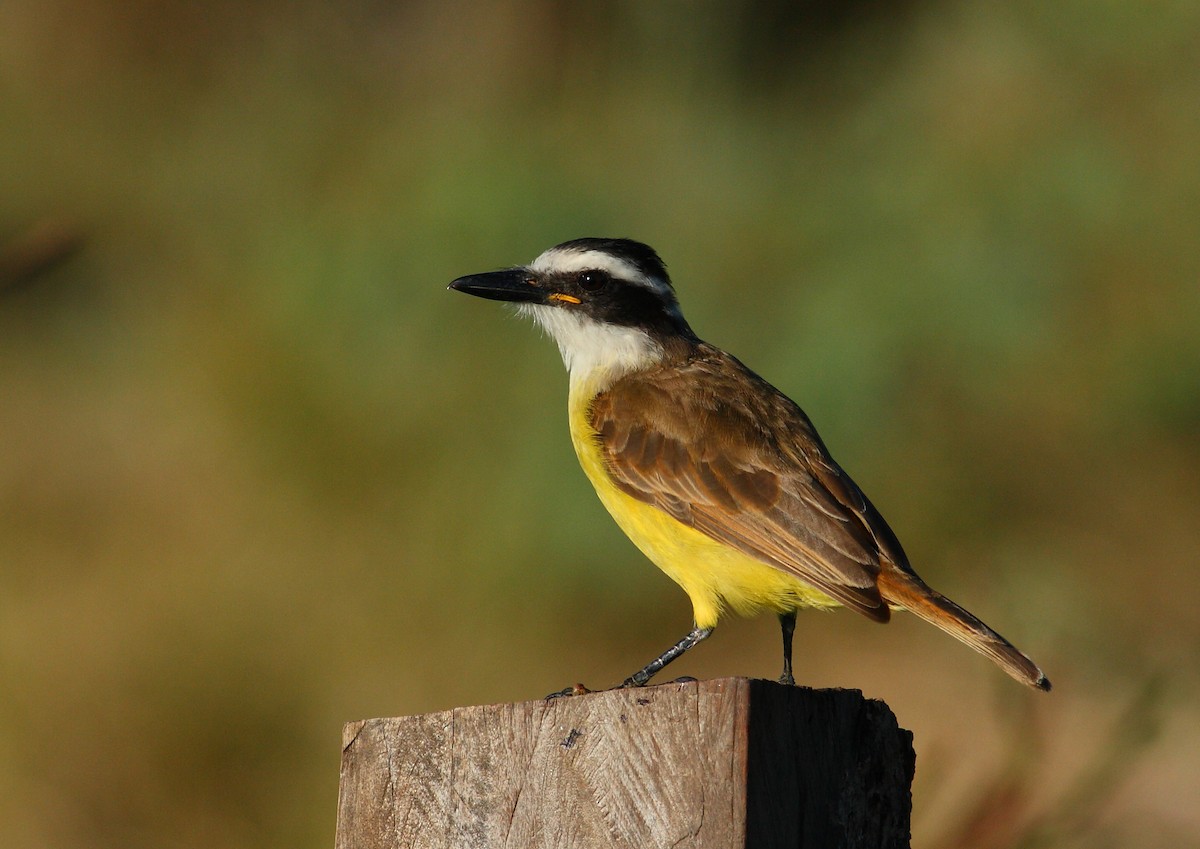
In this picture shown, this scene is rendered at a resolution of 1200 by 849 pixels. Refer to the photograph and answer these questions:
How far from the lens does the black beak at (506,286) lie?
5.56 m

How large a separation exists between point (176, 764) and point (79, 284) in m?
3.59

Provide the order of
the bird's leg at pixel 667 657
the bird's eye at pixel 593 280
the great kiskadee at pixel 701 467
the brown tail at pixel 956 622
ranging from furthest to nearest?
the bird's eye at pixel 593 280 → the bird's leg at pixel 667 657 → the great kiskadee at pixel 701 467 → the brown tail at pixel 956 622

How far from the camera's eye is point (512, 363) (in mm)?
8836

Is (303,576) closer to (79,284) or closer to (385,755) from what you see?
(79,284)

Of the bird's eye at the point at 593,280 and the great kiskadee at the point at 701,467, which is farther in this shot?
the bird's eye at the point at 593,280

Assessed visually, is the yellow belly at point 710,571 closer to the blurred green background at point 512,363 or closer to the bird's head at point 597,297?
the bird's head at point 597,297

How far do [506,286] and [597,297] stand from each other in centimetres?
36

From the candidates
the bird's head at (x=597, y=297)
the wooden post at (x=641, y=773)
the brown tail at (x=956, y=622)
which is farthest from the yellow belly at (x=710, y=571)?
the wooden post at (x=641, y=773)

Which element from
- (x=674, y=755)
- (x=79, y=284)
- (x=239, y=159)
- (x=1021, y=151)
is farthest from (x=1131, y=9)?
(x=674, y=755)

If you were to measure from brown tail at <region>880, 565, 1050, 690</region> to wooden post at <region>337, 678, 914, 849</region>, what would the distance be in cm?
111

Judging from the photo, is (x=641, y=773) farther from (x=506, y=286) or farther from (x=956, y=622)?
(x=506, y=286)

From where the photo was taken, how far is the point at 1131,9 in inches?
368

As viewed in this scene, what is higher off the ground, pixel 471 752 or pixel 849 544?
pixel 849 544

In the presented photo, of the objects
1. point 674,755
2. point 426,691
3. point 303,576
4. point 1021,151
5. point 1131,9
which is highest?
point 1131,9
